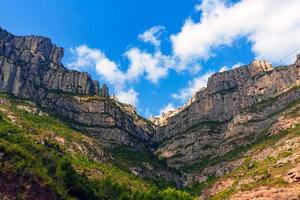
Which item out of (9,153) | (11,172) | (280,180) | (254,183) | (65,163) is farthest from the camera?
(254,183)

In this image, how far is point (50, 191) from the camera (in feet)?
352

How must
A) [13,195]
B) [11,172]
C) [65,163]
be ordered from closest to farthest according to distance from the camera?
[13,195], [11,172], [65,163]

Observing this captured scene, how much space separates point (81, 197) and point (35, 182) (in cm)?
2702

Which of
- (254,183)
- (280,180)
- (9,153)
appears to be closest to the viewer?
(9,153)

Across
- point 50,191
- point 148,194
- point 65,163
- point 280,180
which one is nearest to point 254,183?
point 280,180

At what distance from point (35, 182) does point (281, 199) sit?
89887mm

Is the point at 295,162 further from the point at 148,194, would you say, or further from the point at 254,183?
the point at 148,194

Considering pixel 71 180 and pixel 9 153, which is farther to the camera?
pixel 71 180

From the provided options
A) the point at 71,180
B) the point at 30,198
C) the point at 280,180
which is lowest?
the point at 30,198

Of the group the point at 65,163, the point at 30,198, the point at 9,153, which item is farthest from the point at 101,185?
the point at 30,198

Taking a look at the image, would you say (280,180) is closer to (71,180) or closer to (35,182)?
(71,180)

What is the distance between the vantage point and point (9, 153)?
116m

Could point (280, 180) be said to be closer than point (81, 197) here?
No

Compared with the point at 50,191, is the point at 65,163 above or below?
above
